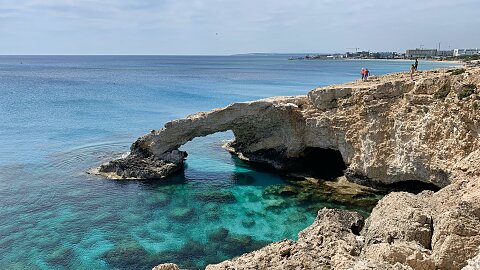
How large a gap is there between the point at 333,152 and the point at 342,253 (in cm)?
2390

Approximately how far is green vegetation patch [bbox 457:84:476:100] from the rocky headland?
0.18 ft

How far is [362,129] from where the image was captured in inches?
1204

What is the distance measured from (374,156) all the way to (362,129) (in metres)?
2.19

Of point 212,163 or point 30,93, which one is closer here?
point 212,163

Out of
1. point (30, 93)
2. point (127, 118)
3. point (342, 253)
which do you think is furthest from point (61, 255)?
point (30, 93)

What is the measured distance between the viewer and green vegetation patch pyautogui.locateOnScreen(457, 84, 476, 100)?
2525 cm

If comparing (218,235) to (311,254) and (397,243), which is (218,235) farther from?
(397,243)

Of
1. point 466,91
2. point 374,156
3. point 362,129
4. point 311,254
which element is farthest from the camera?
point 362,129

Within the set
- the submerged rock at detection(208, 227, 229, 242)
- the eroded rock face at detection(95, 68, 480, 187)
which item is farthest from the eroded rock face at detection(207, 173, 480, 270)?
the eroded rock face at detection(95, 68, 480, 187)

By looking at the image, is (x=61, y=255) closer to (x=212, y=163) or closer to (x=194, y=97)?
(x=212, y=163)

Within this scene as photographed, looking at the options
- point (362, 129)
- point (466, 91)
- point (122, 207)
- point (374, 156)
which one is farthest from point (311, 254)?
point (362, 129)

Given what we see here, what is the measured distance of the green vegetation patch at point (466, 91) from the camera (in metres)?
25.2

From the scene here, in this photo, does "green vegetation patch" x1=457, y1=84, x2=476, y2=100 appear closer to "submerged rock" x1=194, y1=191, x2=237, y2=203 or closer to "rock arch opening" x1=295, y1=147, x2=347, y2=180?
"rock arch opening" x1=295, y1=147, x2=347, y2=180

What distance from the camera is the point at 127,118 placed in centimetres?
6181
